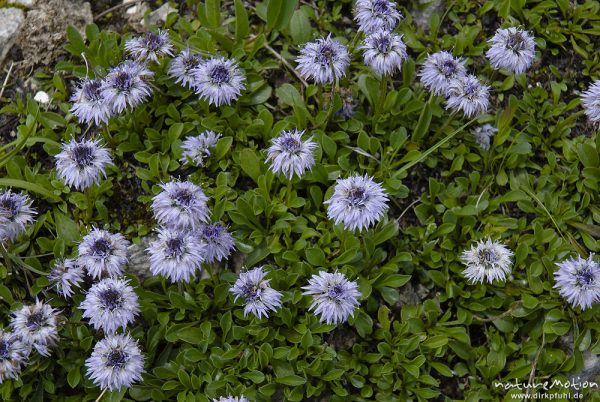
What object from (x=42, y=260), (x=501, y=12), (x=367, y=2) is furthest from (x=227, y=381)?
(x=501, y=12)

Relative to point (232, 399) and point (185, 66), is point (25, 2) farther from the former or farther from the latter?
point (232, 399)

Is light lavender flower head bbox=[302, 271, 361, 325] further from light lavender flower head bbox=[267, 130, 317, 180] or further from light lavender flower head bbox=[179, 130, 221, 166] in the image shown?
light lavender flower head bbox=[179, 130, 221, 166]

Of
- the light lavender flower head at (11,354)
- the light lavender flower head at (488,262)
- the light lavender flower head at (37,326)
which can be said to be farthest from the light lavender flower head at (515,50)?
the light lavender flower head at (11,354)

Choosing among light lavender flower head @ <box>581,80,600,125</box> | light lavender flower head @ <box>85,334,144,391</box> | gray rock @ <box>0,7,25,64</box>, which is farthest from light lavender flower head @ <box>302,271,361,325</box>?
gray rock @ <box>0,7,25,64</box>

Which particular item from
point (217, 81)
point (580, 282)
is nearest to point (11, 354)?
point (217, 81)

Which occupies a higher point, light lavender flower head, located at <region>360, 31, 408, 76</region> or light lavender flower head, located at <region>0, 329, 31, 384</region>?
light lavender flower head, located at <region>360, 31, 408, 76</region>
